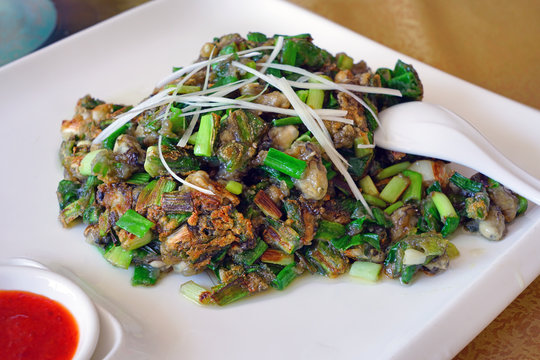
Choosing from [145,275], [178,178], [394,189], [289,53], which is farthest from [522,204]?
[145,275]

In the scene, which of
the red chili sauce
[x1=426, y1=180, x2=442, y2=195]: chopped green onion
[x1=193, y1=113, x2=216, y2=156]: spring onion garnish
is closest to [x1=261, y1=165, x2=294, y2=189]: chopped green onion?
[x1=193, y1=113, x2=216, y2=156]: spring onion garnish

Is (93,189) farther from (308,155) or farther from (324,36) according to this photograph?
(324,36)

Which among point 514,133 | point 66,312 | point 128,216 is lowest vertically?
point 66,312

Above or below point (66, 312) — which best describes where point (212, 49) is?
above

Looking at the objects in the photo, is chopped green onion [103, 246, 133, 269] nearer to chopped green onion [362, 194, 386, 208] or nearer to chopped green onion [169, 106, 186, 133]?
chopped green onion [169, 106, 186, 133]

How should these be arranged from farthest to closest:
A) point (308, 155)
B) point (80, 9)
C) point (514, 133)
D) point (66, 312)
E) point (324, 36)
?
1. point (80, 9)
2. point (324, 36)
3. point (514, 133)
4. point (308, 155)
5. point (66, 312)

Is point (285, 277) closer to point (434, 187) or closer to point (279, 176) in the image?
point (279, 176)

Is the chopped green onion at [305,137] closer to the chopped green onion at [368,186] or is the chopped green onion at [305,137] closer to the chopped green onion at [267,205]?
the chopped green onion at [267,205]

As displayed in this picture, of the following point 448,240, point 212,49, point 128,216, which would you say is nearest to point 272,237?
point 128,216
